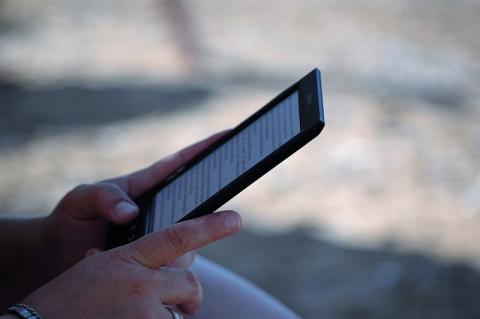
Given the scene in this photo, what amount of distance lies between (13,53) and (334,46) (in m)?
1.57

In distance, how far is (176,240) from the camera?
0.75 meters

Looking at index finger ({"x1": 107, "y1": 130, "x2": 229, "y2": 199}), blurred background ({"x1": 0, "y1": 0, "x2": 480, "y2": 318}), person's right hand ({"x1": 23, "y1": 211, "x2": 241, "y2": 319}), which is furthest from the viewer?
blurred background ({"x1": 0, "y1": 0, "x2": 480, "y2": 318})

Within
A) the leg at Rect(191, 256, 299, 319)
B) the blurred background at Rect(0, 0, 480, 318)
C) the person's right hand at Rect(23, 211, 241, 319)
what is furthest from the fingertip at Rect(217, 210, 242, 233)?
the blurred background at Rect(0, 0, 480, 318)

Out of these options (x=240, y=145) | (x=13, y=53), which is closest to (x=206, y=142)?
(x=240, y=145)

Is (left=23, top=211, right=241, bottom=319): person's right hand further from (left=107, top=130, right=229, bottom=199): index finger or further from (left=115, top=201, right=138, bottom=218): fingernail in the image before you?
(left=107, top=130, right=229, bottom=199): index finger

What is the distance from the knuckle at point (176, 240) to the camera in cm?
75

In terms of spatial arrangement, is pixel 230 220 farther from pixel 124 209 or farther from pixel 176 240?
pixel 124 209

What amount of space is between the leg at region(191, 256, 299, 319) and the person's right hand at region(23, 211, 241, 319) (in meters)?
0.19

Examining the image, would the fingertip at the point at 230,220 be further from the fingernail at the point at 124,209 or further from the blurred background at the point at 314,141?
the blurred background at the point at 314,141

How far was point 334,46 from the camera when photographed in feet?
9.98

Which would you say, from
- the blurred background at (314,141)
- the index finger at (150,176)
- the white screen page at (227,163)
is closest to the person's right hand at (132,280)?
the white screen page at (227,163)

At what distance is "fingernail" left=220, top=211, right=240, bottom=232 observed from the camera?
76cm

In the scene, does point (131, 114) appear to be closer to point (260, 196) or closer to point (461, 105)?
point (260, 196)

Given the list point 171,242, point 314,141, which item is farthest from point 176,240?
point 314,141
